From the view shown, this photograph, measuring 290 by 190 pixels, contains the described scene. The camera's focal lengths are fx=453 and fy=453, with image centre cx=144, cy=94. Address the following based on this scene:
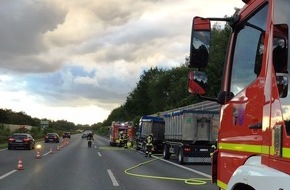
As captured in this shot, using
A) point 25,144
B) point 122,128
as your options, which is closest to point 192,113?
point 25,144

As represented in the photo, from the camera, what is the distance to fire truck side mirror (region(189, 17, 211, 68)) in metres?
4.41

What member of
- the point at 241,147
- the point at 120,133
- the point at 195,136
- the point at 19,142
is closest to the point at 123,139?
the point at 120,133

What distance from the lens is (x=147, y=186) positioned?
42.7 ft

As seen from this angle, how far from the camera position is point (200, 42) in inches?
174

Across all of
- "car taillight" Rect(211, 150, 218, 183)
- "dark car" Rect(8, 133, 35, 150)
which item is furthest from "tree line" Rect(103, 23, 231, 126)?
"car taillight" Rect(211, 150, 218, 183)

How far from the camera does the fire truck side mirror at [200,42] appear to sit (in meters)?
4.41

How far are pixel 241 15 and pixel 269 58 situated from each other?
3.75 feet

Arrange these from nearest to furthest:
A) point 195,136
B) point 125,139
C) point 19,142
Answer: point 195,136, point 19,142, point 125,139

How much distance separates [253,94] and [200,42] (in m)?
0.91

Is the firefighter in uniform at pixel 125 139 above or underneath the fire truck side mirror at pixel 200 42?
underneath

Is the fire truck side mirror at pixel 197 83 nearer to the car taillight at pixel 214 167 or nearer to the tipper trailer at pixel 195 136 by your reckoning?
the car taillight at pixel 214 167

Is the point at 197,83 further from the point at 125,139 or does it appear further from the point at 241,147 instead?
the point at 125,139

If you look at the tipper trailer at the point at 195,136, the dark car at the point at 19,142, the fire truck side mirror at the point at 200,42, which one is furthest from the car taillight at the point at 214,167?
the dark car at the point at 19,142

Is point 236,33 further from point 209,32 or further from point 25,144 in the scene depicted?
point 25,144
